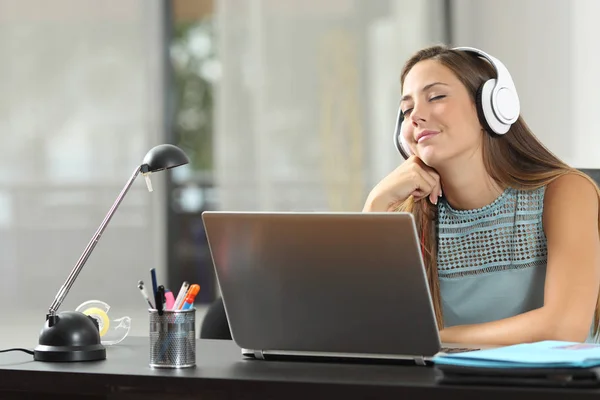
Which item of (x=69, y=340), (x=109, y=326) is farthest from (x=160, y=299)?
(x=109, y=326)

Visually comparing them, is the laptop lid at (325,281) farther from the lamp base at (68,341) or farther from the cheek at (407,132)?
the cheek at (407,132)

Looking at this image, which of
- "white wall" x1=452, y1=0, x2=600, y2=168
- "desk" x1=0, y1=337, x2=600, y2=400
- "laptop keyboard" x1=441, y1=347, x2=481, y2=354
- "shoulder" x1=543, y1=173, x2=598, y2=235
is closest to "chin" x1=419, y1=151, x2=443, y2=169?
"shoulder" x1=543, y1=173, x2=598, y2=235

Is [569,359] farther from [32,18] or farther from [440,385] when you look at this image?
[32,18]

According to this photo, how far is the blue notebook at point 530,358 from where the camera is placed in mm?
1071

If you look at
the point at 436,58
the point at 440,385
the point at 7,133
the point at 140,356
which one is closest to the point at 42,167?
the point at 7,133

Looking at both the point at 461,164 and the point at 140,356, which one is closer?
the point at 140,356

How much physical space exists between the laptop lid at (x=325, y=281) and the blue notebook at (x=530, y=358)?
100mm

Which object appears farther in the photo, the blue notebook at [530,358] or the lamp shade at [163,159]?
the lamp shade at [163,159]

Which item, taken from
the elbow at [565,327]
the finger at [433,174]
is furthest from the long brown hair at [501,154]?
the elbow at [565,327]

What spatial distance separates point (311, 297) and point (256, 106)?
8.64 feet

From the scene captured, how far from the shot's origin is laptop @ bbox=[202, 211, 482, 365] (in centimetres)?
124

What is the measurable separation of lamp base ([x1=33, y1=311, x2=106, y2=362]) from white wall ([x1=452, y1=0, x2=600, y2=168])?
9.38 ft

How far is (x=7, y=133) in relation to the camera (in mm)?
3625

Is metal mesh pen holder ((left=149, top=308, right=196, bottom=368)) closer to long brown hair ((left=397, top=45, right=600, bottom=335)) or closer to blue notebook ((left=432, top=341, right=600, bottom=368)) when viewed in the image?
blue notebook ((left=432, top=341, right=600, bottom=368))
